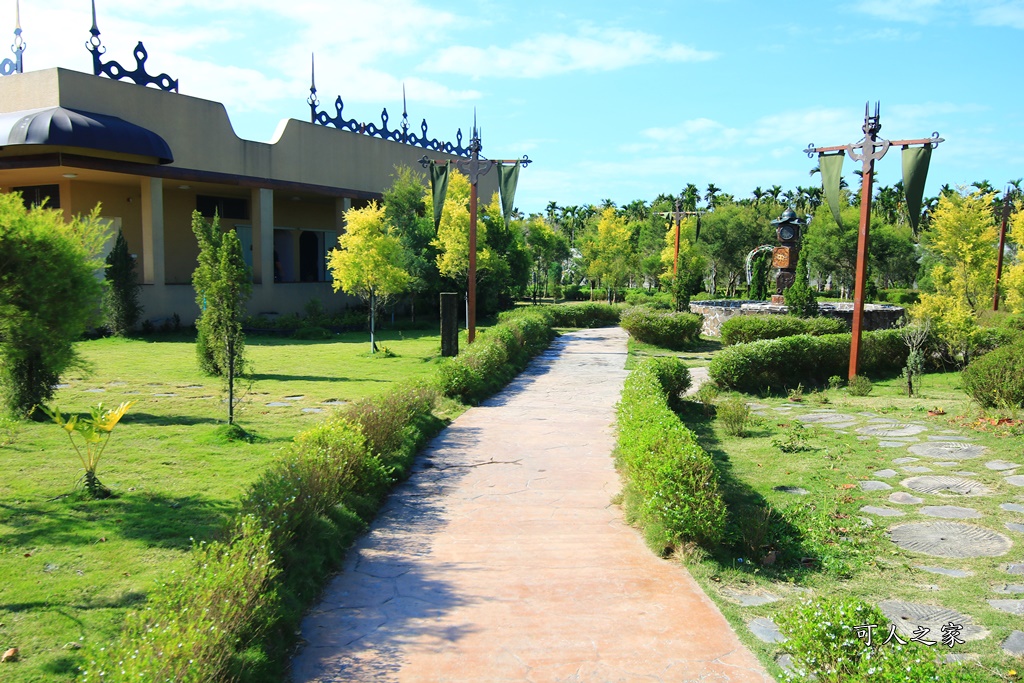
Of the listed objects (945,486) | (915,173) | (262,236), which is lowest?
Result: (945,486)

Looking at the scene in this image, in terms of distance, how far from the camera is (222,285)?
8.30m

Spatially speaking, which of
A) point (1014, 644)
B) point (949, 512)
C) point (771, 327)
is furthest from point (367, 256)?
point (1014, 644)

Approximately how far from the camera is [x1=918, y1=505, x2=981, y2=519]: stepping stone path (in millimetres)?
5859

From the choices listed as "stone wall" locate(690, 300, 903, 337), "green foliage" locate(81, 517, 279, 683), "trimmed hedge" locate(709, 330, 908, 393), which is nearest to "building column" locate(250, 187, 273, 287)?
"stone wall" locate(690, 300, 903, 337)

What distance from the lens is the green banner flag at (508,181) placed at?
1546 centimetres

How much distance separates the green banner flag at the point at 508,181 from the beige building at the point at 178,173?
28.4ft

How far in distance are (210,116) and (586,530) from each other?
64.7 feet

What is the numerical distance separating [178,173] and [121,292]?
3889 millimetres

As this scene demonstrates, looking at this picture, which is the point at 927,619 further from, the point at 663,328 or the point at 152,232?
the point at 152,232

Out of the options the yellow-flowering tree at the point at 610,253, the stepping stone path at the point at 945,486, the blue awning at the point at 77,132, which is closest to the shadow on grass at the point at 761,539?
the stepping stone path at the point at 945,486

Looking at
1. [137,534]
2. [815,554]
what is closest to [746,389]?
[815,554]

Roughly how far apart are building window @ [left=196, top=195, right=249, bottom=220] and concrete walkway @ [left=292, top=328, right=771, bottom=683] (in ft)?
64.8

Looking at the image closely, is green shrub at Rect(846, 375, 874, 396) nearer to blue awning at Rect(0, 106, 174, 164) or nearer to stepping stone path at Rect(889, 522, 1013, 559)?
stepping stone path at Rect(889, 522, 1013, 559)

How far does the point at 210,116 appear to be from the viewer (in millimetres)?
21031
